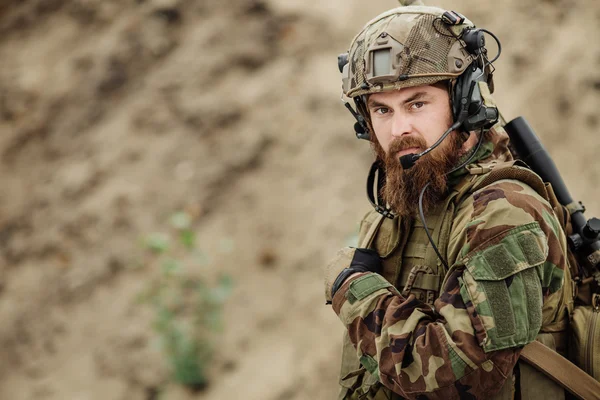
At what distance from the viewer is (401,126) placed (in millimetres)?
2270

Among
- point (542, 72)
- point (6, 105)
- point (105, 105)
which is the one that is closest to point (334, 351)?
point (542, 72)

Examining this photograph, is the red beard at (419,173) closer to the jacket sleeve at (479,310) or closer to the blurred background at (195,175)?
the jacket sleeve at (479,310)

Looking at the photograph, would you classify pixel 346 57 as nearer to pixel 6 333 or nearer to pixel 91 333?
pixel 91 333

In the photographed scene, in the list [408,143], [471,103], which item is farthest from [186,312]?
[471,103]

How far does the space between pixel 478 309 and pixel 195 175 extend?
211 inches

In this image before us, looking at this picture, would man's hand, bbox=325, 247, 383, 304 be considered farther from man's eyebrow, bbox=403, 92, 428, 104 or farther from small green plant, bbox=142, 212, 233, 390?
small green plant, bbox=142, 212, 233, 390

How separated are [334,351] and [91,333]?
2543 mm

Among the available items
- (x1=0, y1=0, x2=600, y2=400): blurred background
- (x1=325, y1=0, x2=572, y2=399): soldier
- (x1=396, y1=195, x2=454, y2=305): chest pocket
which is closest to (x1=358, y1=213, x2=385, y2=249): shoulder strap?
(x1=325, y1=0, x2=572, y2=399): soldier

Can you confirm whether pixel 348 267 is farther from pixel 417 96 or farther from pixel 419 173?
pixel 417 96

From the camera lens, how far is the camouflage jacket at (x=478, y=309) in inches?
76.2

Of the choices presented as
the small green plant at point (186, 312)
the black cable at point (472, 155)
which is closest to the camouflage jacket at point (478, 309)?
the black cable at point (472, 155)

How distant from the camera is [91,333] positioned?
21.4 feet

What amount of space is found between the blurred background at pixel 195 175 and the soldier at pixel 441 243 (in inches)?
126

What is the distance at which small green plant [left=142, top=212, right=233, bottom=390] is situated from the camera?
5.80 meters
